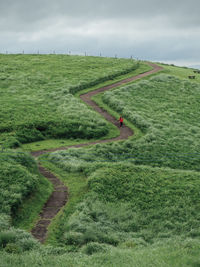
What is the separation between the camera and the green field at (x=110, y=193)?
13070mm

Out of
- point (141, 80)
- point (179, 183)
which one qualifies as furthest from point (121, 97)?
point (179, 183)

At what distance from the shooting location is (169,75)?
63625mm

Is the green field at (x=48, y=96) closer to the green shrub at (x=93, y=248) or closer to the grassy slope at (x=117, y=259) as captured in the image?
the green shrub at (x=93, y=248)

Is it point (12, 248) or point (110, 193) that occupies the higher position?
point (12, 248)

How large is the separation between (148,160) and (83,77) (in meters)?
32.6

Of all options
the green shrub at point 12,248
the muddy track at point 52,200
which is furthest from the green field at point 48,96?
the green shrub at point 12,248

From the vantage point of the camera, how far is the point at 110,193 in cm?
1981

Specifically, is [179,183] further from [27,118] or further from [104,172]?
[27,118]

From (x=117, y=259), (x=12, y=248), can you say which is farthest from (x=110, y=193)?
(x=12, y=248)

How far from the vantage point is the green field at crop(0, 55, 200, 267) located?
515 inches

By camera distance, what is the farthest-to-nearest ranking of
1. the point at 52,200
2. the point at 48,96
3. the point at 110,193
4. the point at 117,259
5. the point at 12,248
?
the point at 48,96 < the point at 110,193 < the point at 52,200 < the point at 12,248 < the point at 117,259

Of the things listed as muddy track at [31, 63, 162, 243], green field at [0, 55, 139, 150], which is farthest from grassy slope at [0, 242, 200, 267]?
green field at [0, 55, 139, 150]

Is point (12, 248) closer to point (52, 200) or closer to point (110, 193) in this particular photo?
point (52, 200)

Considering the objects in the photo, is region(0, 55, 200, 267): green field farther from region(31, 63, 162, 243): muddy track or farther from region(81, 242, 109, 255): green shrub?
region(31, 63, 162, 243): muddy track
